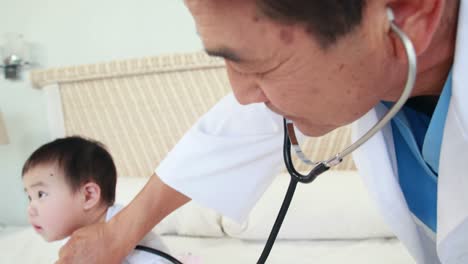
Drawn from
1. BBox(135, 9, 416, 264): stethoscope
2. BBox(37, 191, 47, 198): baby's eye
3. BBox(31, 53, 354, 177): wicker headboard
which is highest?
BBox(135, 9, 416, 264): stethoscope

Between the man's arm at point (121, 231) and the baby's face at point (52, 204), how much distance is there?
0.61 ft

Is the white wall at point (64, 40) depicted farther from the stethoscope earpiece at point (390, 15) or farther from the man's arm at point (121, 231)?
the stethoscope earpiece at point (390, 15)

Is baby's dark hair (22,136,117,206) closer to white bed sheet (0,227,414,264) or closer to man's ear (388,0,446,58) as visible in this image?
white bed sheet (0,227,414,264)

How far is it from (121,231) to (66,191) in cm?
27

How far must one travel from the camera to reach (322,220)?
1569mm

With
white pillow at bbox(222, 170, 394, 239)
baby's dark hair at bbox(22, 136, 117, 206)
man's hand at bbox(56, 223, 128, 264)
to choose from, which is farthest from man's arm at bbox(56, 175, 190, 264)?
white pillow at bbox(222, 170, 394, 239)

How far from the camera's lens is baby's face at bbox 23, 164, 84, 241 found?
105cm

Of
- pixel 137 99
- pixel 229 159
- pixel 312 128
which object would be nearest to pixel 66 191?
pixel 229 159

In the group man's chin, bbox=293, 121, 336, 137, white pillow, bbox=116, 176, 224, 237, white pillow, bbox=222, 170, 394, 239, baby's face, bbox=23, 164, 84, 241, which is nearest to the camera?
man's chin, bbox=293, 121, 336, 137

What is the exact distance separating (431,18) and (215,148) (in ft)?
1.64

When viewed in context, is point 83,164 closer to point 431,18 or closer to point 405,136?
point 405,136

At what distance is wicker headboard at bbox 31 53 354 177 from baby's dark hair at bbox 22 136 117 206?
909 millimetres

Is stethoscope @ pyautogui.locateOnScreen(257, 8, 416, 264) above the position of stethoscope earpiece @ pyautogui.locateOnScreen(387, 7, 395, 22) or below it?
below

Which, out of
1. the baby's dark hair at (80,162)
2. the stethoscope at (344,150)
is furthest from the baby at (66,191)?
the stethoscope at (344,150)
